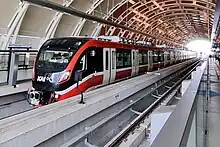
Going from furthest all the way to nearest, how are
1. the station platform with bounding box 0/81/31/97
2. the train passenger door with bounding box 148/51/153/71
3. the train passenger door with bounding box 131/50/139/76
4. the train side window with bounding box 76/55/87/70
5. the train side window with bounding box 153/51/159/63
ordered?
the train side window with bounding box 153/51/159/63 < the train passenger door with bounding box 148/51/153/71 < the train passenger door with bounding box 131/50/139/76 < the train side window with bounding box 76/55/87/70 < the station platform with bounding box 0/81/31/97

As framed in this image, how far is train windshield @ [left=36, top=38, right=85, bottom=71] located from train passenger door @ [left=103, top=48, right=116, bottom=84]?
1447mm

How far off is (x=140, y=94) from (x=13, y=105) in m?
5.09

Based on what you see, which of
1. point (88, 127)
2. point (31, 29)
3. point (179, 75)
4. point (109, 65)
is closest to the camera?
point (88, 127)

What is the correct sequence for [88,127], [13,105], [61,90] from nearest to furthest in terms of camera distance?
[88,127]
[61,90]
[13,105]

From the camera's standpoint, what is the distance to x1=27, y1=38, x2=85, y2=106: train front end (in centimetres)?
767

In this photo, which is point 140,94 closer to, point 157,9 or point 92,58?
point 92,58

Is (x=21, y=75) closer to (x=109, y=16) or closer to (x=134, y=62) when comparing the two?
(x=134, y=62)

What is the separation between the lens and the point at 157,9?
34094 millimetres

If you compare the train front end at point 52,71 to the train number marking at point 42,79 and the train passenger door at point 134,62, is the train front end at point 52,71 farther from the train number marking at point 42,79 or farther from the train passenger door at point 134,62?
the train passenger door at point 134,62

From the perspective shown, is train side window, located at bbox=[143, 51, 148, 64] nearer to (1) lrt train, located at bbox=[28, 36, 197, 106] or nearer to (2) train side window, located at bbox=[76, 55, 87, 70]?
(1) lrt train, located at bbox=[28, 36, 197, 106]

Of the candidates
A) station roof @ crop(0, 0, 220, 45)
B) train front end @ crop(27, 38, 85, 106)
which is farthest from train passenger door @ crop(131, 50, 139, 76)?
train front end @ crop(27, 38, 85, 106)

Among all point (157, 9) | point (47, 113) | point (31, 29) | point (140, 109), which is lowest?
point (140, 109)

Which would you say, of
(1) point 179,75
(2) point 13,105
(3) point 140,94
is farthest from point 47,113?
(1) point 179,75

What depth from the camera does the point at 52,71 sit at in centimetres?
797
